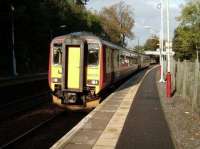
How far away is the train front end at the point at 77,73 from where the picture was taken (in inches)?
779

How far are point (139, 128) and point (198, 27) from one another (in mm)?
41915

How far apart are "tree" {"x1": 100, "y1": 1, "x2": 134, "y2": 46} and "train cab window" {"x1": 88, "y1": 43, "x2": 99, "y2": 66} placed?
9196 cm

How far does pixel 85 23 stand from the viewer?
9019cm

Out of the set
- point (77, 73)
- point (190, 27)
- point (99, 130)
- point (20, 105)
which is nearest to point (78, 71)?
point (77, 73)

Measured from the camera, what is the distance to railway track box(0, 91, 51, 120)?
1916cm

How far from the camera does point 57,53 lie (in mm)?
20547

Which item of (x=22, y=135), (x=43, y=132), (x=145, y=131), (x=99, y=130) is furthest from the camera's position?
(x=43, y=132)

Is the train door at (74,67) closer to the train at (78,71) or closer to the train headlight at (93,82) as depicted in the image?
the train at (78,71)

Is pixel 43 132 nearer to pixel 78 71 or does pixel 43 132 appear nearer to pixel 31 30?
pixel 78 71

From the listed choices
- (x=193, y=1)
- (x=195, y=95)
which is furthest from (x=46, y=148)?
(x=193, y=1)

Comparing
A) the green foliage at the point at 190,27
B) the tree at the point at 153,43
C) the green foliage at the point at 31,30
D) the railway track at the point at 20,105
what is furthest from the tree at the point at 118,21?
the railway track at the point at 20,105

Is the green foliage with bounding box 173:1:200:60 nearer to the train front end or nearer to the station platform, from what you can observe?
the train front end

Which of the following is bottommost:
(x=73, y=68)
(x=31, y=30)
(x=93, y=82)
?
(x=93, y=82)

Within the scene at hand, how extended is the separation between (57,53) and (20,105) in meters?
3.20
